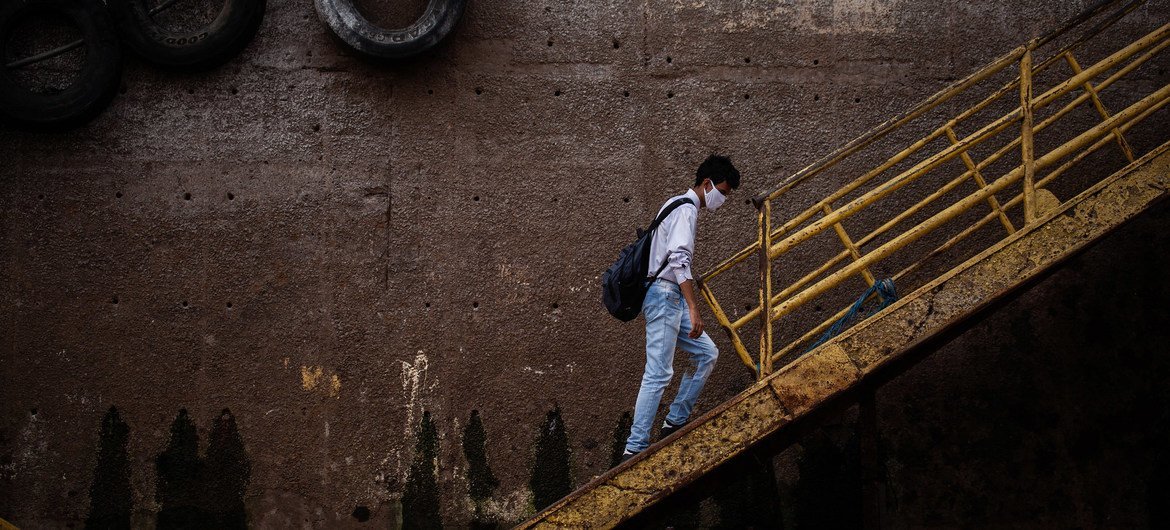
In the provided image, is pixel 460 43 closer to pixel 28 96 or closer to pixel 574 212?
pixel 574 212

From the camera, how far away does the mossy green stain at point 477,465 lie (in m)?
5.88

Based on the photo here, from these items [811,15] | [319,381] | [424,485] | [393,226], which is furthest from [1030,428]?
[319,381]

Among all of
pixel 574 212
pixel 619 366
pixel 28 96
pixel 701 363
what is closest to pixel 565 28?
pixel 574 212

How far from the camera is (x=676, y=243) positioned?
4.25 m

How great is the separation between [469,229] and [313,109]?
1401mm

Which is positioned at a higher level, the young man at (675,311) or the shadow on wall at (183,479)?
the shadow on wall at (183,479)

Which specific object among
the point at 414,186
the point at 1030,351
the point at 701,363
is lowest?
the point at 1030,351

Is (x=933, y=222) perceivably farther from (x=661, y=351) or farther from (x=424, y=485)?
(x=424, y=485)

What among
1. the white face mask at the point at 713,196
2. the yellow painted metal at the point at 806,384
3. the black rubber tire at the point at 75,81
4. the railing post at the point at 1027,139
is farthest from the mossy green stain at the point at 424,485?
the railing post at the point at 1027,139

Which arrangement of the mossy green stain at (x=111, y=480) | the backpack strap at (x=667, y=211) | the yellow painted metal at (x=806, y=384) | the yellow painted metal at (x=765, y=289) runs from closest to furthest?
1. the yellow painted metal at (x=806, y=384)
2. the yellow painted metal at (x=765, y=289)
3. the backpack strap at (x=667, y=211)
4. the mossy green stain at (x=111, y=480)

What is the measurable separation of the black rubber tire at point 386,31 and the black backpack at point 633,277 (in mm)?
2454

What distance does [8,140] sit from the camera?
6105 mm

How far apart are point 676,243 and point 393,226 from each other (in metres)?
2.55

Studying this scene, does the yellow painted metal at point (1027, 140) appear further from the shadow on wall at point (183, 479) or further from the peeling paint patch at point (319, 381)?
the shadow on wall at point (183, 479)
